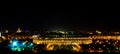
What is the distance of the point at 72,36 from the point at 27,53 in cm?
2236

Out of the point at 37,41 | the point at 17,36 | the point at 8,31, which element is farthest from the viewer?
the point at 8,31

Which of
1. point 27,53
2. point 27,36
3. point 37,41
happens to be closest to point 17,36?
point 27,36

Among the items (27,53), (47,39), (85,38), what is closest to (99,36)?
(85,38)

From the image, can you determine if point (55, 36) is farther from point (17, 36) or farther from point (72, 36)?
point (17, 36)

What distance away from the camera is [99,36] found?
172ft

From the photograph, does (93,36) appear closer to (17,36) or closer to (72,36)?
(72,36)

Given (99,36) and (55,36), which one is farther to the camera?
(99,36)

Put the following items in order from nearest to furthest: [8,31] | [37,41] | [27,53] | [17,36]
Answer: [27,53], [37,41], [17,36], [8,31]

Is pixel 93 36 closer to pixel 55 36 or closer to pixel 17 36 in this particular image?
pixel 55 36

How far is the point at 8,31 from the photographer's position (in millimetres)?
57250

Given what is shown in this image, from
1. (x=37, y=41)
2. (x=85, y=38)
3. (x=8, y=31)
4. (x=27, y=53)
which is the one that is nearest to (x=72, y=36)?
(x=85, y=38)

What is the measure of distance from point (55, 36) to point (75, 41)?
3217mm

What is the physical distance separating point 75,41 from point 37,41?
15.8 feet

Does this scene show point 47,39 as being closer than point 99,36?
Yes
